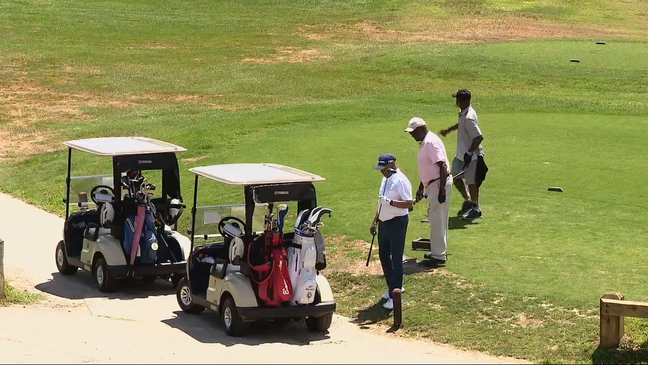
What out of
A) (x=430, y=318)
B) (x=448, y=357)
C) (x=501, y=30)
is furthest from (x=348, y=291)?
(x=501, y=30)

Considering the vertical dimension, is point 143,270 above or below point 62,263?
above

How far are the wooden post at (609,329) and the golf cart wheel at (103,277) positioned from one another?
6.37 meters

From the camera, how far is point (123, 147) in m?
15.3

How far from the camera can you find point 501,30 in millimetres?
46125

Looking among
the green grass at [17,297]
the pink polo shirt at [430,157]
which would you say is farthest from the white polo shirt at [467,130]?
the green grass at [17,297]

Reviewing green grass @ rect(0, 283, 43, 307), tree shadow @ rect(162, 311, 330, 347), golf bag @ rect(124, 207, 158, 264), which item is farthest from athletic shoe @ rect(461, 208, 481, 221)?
green grass @ rect(0, 283, 43, 307)

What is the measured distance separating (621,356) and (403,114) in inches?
665

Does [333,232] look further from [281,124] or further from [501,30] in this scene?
[501,30]

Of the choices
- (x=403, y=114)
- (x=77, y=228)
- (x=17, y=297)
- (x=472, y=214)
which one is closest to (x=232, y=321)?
(x=17, y=297)

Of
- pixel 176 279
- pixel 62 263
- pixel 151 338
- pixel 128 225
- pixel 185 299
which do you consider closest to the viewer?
pixel 151 338

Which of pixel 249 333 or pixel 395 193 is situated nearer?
pixel 249 333

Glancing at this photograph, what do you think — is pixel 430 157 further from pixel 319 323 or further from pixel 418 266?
pixel 319 323

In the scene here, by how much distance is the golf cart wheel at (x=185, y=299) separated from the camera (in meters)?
13.6

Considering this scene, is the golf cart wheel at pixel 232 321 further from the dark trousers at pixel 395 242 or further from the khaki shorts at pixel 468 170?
the khaki shorts at pixel 468 170
